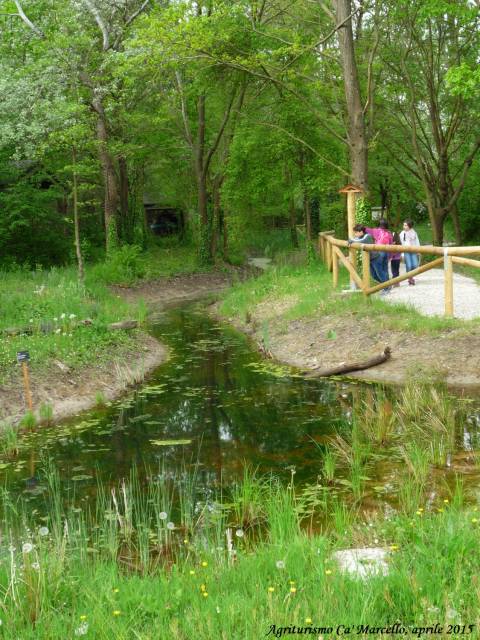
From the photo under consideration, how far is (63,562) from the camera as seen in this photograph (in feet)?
17.5

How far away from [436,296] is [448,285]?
2975mm

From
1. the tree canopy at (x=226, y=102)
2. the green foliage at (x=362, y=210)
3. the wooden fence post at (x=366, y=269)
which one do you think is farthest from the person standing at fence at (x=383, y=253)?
the tree canopy at (x=226, y=102)

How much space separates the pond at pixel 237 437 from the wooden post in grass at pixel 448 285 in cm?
271

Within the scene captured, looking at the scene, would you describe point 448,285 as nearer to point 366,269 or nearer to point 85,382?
point 366,269

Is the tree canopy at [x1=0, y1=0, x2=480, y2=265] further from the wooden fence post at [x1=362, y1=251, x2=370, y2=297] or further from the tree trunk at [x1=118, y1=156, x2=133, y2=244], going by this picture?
the wooden fence post at [x1=362, y1=251, x2=370, y2=297]

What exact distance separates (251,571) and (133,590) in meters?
0.79

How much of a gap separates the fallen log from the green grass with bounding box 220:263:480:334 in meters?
0.95

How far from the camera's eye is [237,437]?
10359 millimetres

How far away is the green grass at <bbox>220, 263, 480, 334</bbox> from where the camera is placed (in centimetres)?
1448

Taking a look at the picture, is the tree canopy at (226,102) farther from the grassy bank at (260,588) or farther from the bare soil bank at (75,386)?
the grassy bank at (260,588)

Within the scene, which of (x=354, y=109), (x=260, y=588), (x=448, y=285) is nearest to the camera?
Answer: (x=260, y=588)

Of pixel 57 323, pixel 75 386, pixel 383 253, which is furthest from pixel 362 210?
pixel 75 386

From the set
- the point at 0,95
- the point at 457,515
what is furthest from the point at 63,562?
the point at 0,95

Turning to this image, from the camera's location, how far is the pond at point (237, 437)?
8422mm
